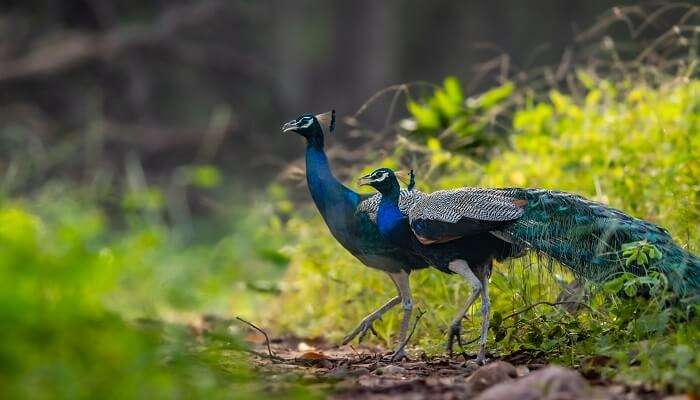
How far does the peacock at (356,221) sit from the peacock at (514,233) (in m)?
0.12

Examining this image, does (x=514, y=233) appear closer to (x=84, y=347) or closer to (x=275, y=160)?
→ (x=84, y=347)

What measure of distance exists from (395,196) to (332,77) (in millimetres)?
9055

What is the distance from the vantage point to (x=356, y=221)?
4.43 metres

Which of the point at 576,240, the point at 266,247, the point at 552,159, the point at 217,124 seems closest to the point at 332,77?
the point at 217,124

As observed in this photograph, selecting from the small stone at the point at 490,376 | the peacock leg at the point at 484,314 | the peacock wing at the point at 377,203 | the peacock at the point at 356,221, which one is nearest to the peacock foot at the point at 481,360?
the peacock leg at the point at 484,314

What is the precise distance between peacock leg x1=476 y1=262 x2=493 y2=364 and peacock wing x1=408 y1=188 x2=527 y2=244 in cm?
28

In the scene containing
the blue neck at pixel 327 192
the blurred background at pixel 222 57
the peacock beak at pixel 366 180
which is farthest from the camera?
the blurred background at pixel 222 57

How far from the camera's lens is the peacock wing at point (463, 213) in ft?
12.9

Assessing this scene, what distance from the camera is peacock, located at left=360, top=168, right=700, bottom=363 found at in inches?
149

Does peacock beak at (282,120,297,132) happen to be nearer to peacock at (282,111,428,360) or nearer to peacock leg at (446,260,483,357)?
peacock at (282,111,428,360)

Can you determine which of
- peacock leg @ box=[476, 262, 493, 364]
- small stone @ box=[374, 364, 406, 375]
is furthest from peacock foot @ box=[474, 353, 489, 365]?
small stone @ box=[374, 364, 406, 375]

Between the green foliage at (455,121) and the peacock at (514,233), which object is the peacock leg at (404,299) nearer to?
the peacock at (514,233)

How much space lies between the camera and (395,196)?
13.9 feet

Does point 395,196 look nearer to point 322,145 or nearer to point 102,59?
point 322,145
